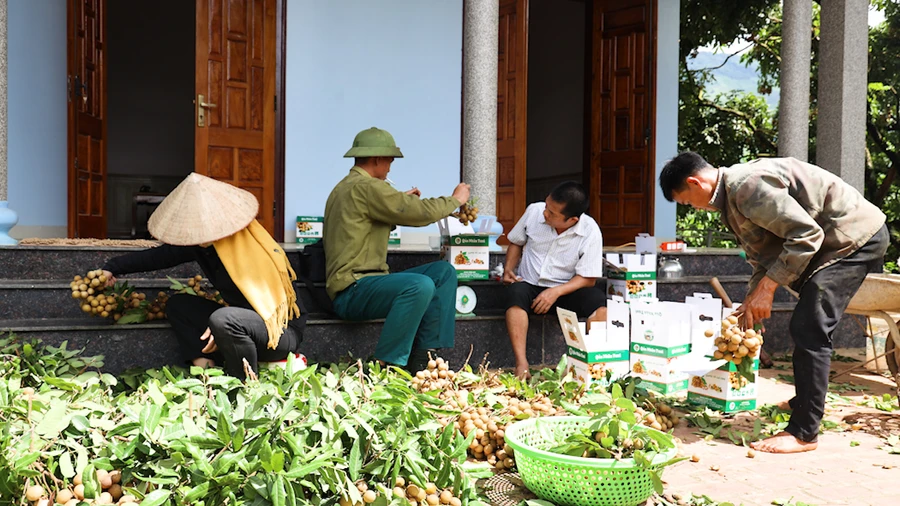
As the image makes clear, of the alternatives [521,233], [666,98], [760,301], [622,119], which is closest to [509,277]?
[521,233]

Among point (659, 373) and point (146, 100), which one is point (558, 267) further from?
point (146, 100)

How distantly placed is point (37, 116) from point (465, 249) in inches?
162

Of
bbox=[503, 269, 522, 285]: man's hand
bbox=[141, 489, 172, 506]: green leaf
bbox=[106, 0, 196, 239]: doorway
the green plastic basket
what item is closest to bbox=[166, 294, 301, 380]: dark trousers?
the green plastic basket

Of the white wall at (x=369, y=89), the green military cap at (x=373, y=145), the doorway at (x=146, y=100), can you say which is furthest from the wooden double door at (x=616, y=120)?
the doorway at (x=146, y=100)

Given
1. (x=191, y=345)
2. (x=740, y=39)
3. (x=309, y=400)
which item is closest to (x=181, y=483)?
(x=309, y=400)

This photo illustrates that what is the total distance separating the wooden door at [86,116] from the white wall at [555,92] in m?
6.23

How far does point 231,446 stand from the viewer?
2.12 metres

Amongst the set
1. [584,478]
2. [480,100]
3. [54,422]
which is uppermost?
[480,100]

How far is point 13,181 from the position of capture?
6.47 meters

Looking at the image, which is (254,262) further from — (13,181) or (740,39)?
(740,39)

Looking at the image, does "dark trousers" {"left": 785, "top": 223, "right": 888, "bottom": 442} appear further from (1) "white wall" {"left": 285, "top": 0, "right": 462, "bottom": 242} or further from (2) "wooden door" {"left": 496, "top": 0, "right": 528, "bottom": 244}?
(1) "white wall" {"left": 285, "top": 0, "right": 462, "bottom": 242}

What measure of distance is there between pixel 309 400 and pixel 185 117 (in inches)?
442

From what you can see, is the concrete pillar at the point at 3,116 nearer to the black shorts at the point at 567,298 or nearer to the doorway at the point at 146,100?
the black shorts at the point at 567,298

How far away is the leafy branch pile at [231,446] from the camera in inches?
78.2
